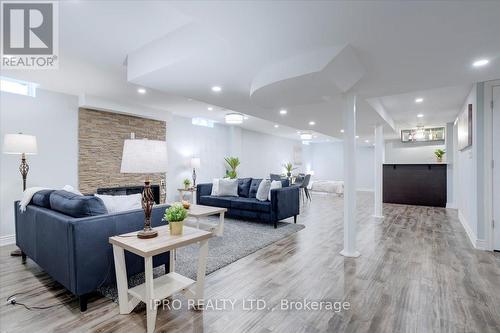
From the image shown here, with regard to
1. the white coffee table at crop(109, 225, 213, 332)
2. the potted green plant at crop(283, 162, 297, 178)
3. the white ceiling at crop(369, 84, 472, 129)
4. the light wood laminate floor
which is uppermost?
the white ceiling at crop(369, 84, 472, 129)

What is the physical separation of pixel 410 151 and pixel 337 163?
4.14 metres

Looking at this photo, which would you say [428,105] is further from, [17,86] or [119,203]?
[17,86]

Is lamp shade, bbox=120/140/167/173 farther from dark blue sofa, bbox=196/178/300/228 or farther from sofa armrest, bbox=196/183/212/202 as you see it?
sofa armrest, bbox=196/183/212/202

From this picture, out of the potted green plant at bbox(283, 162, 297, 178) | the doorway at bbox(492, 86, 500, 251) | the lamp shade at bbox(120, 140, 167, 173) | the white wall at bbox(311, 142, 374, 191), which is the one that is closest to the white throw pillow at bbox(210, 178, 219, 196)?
the lamp shade at bbox(120, 140, 167, 173)

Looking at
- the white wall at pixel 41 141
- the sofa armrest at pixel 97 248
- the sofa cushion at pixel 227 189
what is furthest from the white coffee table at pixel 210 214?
the white wall at pixel 41 141

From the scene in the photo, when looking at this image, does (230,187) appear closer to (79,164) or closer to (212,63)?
(79,164)

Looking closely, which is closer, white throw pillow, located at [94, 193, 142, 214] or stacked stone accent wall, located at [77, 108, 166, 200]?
white throw pillow, located at [94, 193, 142, 214]

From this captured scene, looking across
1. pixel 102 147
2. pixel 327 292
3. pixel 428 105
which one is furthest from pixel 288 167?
pixel 327 292

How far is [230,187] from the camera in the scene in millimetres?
5812

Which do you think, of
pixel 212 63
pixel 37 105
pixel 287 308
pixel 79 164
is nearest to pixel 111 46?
pixel 212 63

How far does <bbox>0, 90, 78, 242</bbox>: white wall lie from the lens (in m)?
3.94

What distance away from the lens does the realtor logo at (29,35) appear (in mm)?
2223

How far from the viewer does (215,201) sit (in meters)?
5.63

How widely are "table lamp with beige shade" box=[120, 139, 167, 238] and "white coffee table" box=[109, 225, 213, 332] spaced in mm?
148
